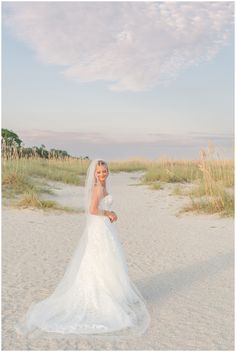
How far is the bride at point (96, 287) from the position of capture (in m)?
3.78

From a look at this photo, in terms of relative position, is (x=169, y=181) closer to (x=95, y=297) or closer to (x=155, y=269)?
(x=155, y=269)

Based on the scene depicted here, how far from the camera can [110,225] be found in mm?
4121

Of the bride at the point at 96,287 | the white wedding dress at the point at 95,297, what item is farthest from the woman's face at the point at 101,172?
the white wedding dress at the point at 95,297

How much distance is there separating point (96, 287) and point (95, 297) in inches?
3.6

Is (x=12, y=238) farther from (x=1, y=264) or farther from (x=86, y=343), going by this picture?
(x=86, y=343)

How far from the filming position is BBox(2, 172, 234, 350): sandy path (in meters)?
3.61

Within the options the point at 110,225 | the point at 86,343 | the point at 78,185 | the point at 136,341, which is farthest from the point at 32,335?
the point at 78,185

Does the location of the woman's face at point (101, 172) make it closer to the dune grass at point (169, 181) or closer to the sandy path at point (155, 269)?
the sandy path at point (155, 269)

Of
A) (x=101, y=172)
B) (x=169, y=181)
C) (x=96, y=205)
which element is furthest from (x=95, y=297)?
(x=169, y=181)

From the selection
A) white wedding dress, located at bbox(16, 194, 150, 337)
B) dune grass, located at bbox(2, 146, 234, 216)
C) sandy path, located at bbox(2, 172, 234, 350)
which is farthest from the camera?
dune grass, located at bbox(2, 146, 234, 216)

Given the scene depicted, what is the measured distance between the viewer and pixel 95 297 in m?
3.92

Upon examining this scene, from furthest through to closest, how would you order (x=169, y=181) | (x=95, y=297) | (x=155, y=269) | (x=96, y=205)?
(x=169, y=181) < (x=155, y=269) < (x=96, y=205) < (x=95, y=297)

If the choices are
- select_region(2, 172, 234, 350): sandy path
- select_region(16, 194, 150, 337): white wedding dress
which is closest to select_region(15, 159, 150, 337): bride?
select_region(16, 194, 150, 337): white wedding dress

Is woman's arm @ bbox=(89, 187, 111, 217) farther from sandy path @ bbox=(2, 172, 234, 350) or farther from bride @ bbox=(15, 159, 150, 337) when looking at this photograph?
sandy path @ bbox=(2, 172, 234, 350)
